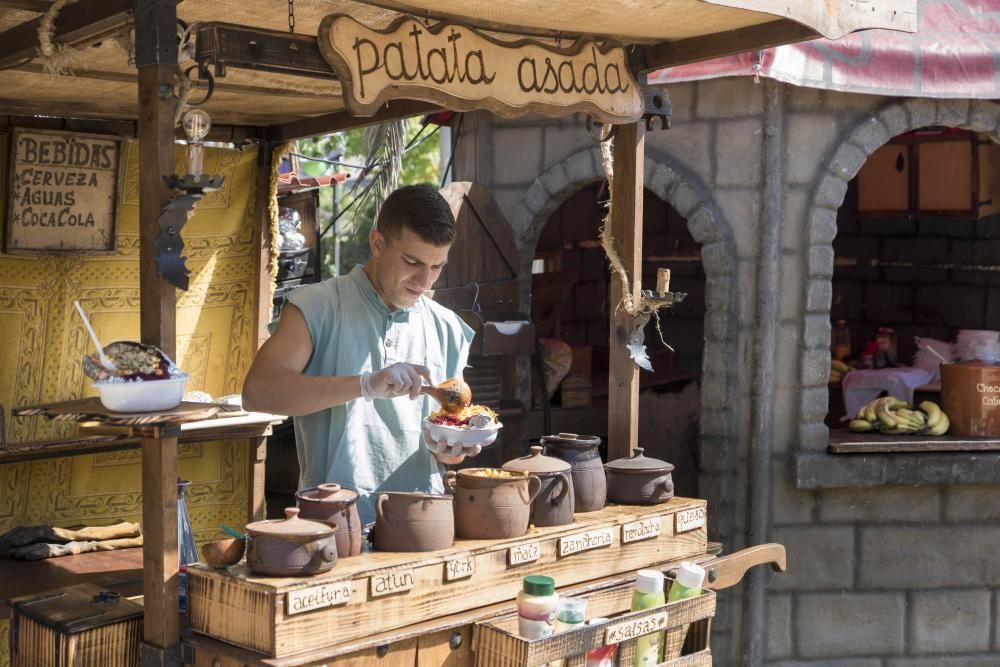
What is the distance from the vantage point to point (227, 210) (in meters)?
6.19

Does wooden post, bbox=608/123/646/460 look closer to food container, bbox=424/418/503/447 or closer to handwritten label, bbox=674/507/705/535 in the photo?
handwritten label, bbox=674/507/705/535

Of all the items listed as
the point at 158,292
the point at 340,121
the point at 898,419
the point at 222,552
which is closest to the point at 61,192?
the point at 340,121

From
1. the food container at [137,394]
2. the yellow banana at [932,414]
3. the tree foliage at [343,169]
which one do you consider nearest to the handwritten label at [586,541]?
the food container at [137,394]

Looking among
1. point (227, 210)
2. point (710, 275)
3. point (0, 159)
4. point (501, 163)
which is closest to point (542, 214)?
point (501, 163)

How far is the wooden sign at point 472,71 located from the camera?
3.51m

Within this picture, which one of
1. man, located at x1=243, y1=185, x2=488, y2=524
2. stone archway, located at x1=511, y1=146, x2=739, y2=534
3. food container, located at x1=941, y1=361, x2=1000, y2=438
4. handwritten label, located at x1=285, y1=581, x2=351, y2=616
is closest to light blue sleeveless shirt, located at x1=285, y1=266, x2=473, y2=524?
man, located at x1=243, y1=185, x2=488, y2=524

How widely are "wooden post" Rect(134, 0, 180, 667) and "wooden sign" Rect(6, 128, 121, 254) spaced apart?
2497mm

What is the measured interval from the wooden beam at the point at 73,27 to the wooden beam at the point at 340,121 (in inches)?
51.8

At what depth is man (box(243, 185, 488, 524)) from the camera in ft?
11.9

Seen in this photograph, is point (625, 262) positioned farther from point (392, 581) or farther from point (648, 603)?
point (392, 581)

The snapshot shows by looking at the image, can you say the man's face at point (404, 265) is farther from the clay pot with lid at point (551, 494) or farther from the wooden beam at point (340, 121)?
the wooden beam at point (340, 121)

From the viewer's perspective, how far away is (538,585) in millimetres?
3238

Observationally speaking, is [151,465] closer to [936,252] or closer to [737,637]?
[737,637]

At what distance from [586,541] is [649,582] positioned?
235 millimetres
